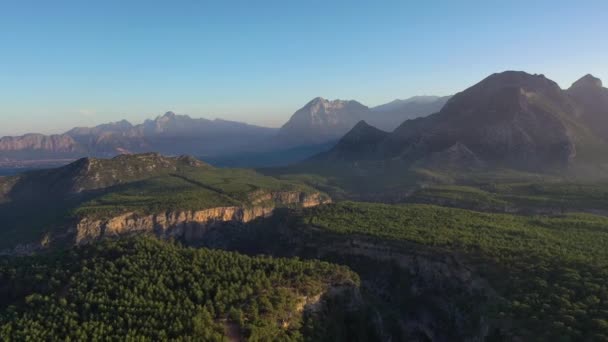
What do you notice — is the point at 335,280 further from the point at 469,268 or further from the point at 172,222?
the point at 172,222

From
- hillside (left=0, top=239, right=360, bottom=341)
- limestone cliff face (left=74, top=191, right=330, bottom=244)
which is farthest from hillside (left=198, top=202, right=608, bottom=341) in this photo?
limestone cliff face (left=74, top=191, right=330, bottom=244)

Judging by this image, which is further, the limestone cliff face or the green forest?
the limestone cliff face

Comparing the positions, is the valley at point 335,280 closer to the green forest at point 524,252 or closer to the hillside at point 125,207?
the green forest at point 524,252

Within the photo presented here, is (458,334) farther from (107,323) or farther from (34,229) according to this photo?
(34,229)

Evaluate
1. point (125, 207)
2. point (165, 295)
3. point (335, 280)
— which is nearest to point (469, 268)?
point (335, 280)

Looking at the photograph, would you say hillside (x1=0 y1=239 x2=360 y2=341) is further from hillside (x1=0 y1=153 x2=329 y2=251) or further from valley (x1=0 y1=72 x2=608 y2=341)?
hillside (x1=0 y1=153 x2=329 y2=251)

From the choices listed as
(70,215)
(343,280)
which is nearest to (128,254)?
(343,280)

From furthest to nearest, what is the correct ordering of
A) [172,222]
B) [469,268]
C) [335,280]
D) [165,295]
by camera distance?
[172,222], [469,268], [335,280], [165,295]
